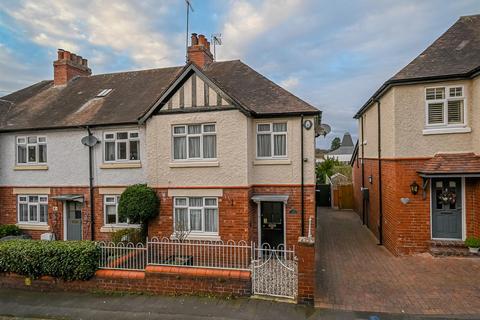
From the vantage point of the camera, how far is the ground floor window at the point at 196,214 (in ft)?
39.1

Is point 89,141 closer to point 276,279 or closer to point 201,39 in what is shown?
point 201,39

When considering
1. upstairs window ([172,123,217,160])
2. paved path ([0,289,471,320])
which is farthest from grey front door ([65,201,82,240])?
upstairs window ([172,123,217,160])

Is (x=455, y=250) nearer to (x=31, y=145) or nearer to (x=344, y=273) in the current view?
(x=344, y=273)

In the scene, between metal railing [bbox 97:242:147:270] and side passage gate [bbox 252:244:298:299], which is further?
metal railing [bbox 97:242:147:270]

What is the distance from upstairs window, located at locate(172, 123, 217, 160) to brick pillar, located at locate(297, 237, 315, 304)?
17.4 feet

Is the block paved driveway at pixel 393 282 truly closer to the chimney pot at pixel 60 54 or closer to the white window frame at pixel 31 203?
the white window frame at pixel 31 203

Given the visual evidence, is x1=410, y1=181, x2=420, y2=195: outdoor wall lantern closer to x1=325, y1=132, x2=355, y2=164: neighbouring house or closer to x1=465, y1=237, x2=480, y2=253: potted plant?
x1=465, y1=237, x2=480, y2=253: potted plant

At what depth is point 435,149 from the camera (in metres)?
11.3

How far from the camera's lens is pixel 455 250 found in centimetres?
1075

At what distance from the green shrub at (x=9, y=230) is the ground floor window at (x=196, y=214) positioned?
807 cm

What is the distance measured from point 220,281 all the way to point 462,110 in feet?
32.8

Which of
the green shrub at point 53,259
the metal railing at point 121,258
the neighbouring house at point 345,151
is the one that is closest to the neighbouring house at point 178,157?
the metal railing at point 121,258

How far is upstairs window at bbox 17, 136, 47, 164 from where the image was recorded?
573 inches

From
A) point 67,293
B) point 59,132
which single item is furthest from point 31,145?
point 67,293
